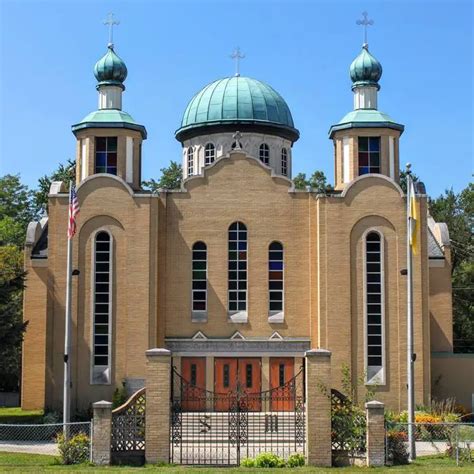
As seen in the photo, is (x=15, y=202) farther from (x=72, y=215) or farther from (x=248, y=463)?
(x=248, y=463)

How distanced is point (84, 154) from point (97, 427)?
18.3m

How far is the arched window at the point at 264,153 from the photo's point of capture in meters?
45.3

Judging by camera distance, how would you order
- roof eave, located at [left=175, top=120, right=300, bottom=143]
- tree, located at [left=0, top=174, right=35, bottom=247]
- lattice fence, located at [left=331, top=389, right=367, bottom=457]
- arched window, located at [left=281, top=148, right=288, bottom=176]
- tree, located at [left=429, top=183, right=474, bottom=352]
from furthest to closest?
tree, located at [left=0, top=174, right=35, bottom=247]
tree, located at [left=429, top=183, right=474, bottom=352]
arched window, located at [left=281, top=148, right=288, bottom=176]
roof eave, located at [left=175, top=120, right=300, bottom=143]
lattice fence, located at [left=331, top=389, right=367, bottom=457]

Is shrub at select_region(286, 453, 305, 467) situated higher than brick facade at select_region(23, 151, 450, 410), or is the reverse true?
brick facade at select_region(23, 151, 450, 410)

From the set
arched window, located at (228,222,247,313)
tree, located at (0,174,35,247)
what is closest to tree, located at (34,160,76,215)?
tree, located at (0,174,35,247)

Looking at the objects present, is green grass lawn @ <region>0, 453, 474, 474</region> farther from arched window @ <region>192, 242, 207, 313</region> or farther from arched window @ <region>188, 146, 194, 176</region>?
arched window @ <region>188, 146, 194, 176</region>

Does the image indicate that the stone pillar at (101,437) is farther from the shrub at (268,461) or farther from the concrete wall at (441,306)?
the concrete wall at (441,306)

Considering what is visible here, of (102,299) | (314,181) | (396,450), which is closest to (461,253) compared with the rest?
(314,181)

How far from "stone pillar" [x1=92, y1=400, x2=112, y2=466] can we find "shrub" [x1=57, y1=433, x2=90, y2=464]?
2.05 ft

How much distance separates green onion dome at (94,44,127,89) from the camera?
42.2 meters

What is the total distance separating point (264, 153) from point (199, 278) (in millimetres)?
8444

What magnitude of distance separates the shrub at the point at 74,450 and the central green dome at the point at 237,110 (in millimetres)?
22263

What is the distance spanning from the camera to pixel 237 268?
131 ft

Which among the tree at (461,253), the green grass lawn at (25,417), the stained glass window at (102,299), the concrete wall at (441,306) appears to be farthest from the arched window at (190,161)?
the tree at (461,253)
